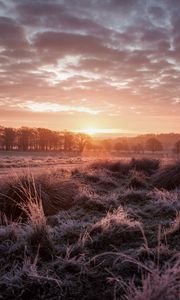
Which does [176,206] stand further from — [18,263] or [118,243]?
[18,263]

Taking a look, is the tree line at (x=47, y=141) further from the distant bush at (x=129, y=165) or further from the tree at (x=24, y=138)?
the distant bush at (x=129, y=165)

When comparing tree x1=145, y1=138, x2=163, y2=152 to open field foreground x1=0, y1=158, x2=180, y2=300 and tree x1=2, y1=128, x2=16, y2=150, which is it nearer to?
tree x1=2, y1=128, x2=16, y2=150

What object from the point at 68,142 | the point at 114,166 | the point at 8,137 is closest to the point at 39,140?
the point at 68,142

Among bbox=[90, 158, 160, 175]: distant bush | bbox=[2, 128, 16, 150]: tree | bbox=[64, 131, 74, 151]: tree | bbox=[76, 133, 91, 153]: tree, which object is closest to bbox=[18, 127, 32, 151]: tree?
bbox=[2, 128, 16, 150]: tree

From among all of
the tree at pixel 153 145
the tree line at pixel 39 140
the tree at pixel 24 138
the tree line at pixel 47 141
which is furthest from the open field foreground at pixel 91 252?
the tree at pixel 153 145

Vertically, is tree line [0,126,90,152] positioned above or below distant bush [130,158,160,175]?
above

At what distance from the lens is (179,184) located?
39.7 ft

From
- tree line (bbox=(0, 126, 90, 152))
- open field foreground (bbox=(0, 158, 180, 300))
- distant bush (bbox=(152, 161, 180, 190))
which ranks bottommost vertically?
open field foreground (bbox=(0, 158, 180, 300))

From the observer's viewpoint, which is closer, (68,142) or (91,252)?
(91,252)

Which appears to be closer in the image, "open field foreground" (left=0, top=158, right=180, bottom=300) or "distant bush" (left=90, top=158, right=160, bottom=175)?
"open field foreground" (left=0, top=158, right=180, bottom=300)

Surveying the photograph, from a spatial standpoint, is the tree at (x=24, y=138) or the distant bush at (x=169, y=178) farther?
the tree at (x=24, y=138)

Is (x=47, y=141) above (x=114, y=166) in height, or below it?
above

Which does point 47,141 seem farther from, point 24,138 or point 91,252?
point 91,252

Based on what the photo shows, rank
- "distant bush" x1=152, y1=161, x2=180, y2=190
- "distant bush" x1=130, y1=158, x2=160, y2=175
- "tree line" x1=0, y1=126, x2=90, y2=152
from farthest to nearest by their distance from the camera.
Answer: "tree line" x1=0, y1=126, x2=90, y2=152, "distant bush" x1=130, y1=158, x2=160, y2=175, "distant bush" x1=152, y1=161, x2=180, y2=190
